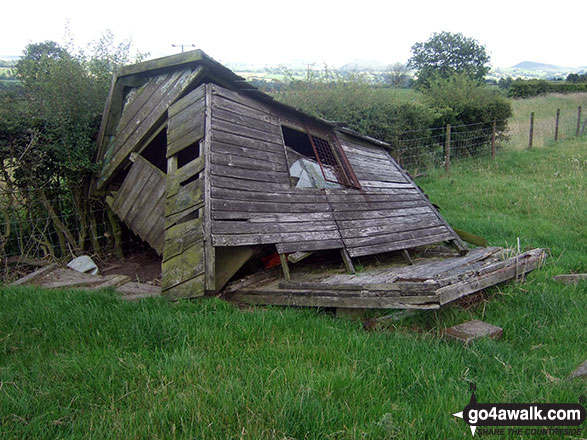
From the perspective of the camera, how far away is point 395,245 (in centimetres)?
648

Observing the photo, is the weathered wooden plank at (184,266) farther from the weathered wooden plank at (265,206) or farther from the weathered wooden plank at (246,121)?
the weathered wooden plank at (246,121)

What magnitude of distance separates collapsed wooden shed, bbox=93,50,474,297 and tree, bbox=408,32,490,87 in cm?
3997

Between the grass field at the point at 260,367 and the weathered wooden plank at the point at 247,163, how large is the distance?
1.84 meters

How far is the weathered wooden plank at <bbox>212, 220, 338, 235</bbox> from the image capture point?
196 inches

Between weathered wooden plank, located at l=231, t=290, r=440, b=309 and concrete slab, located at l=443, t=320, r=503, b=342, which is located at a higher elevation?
weathered wooden plank, located at l=231, t=290, r=440, b=309

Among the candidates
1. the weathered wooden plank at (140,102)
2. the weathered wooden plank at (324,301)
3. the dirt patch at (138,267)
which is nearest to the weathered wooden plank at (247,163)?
the weathered wooden plank at (324,301)

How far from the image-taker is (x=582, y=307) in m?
5.32

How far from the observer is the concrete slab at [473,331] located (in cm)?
421

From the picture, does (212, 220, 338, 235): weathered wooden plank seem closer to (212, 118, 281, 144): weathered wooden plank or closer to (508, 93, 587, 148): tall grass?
(212, 118, 281, 144): weathered wooden plank

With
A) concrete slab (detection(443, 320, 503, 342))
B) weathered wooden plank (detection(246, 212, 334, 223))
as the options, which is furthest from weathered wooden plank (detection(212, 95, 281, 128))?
concrete slab (detection(443, 320, 503, 342))

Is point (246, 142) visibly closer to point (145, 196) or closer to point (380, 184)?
point (145, 196)

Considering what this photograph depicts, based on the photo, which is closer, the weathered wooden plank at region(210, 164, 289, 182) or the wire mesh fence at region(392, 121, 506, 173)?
the weathered wooden plank at region(210, 164, 289, 182)

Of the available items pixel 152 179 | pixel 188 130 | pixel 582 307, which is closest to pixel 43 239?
pixel 152 179

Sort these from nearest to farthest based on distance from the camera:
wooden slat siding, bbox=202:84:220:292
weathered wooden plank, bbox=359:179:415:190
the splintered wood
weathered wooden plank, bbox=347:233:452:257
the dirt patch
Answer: the splintered wood, wooden slat siding, bbox=202:84:220:292, weathered wooden plank, bbox=347:233:452:257, the dirt patch, weathered wooden plank, bbox=359:179:415:190
